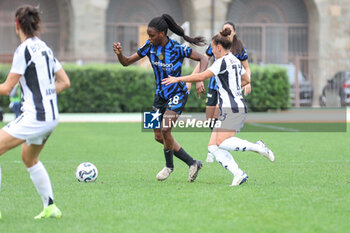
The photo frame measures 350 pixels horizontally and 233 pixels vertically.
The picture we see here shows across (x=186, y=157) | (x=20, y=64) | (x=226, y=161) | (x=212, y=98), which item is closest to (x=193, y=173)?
(x=186, y=157)

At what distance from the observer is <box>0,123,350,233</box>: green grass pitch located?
254 inches

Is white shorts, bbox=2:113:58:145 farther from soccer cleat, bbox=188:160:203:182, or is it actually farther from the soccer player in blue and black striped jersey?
soccer cleat, bbox=188:160:203:182

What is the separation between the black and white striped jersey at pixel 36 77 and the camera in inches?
250

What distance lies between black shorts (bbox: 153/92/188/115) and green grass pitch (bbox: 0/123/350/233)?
946 mm

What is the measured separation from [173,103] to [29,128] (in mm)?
3108

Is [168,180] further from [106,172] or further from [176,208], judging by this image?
[176,208]

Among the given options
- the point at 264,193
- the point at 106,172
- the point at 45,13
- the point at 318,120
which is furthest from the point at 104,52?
the point at 264,193

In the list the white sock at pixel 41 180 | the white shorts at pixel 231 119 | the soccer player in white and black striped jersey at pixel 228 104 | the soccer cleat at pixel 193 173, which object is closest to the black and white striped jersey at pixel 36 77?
the white sock at pixel 41 180

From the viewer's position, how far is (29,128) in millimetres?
6363

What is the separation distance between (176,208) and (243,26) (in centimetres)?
3172

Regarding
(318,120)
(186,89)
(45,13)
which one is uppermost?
(45,13)

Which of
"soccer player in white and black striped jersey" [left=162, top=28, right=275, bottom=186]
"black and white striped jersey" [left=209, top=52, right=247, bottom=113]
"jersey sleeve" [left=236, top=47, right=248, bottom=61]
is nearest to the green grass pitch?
"soccer player in white and black striped jersey" [left=162, top=28, right=275, bottom=186]

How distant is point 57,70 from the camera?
21.7 ft

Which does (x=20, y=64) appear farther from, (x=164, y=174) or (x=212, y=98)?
(x=212, y=98)
